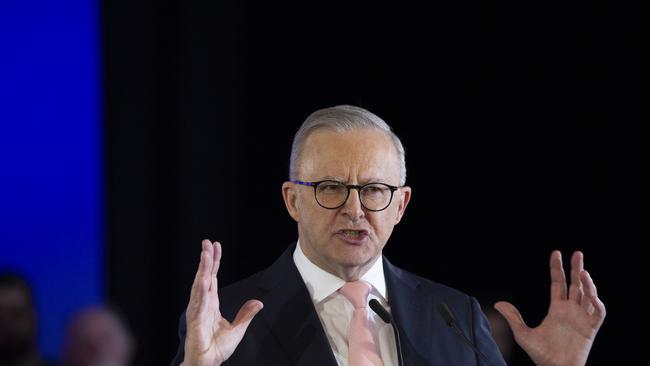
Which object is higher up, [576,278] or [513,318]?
[576,278]

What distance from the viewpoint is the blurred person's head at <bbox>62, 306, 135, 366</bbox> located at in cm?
257

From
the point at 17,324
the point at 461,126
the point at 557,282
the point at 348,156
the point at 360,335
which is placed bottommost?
the point at 17,324

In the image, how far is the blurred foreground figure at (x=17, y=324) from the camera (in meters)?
2.73

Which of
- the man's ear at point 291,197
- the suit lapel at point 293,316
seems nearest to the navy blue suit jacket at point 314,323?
the suit lapel at point 293,316

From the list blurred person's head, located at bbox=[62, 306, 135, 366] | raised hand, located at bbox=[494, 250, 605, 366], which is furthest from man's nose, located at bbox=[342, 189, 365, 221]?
blurred person's head, located at bbox=[62, 306, 135, 366]

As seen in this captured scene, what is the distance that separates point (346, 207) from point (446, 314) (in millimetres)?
352

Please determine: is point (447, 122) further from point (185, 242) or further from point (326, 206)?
point (326, 206)

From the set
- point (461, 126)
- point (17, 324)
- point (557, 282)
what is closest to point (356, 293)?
point (557, 282)

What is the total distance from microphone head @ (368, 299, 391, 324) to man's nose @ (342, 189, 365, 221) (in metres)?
0.22

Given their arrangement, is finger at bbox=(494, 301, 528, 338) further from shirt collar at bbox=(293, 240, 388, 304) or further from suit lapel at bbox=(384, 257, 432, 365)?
shirt collar at bbox=(293, 240, 388, 304)

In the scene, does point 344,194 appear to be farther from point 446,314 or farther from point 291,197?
point 446,314

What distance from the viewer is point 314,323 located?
2.16 m

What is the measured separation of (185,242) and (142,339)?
16.8 inches

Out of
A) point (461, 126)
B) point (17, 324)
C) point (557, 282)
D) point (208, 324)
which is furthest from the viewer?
point (461, 126)
